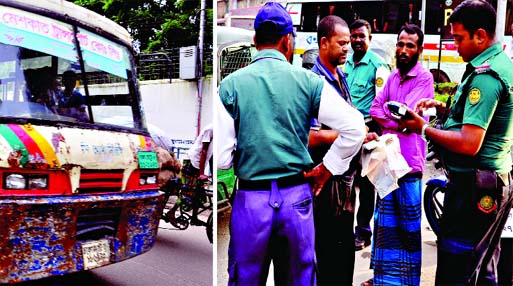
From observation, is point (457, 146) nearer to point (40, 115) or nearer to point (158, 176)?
point (158, 176)

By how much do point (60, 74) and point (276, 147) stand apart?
141 centimetres

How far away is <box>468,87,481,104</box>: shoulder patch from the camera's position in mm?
2258

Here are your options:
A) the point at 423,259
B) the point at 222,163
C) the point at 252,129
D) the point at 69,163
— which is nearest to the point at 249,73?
the point at 252,129

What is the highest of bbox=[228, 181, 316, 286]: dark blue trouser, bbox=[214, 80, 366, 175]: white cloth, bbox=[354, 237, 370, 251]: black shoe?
bbox=[214, 80, 366, 175]: white cloth

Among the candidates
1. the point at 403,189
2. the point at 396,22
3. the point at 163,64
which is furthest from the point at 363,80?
the point at 163,64

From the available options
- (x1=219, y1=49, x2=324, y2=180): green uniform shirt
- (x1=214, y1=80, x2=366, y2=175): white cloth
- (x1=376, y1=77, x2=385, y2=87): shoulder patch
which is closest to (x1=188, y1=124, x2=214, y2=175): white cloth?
(x1=214, y1=80, x2=366, y2=175): white cloth

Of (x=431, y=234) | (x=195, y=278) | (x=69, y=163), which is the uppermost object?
(x=69, y=163)

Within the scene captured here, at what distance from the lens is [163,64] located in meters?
3.12

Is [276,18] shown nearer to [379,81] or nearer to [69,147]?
[379,81]

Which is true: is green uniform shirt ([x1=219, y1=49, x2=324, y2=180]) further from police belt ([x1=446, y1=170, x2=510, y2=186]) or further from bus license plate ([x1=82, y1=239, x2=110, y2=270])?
bus license plate ([x1=82, y1=239, x2=110, y2=270])

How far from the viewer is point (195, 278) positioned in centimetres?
308

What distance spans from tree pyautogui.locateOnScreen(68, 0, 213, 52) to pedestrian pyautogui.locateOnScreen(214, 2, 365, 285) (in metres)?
0.83

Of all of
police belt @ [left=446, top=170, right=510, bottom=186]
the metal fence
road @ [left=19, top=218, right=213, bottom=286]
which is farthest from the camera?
road @ [left=19, top=218, right=213, bottom=286]

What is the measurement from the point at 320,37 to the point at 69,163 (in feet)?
4.75
